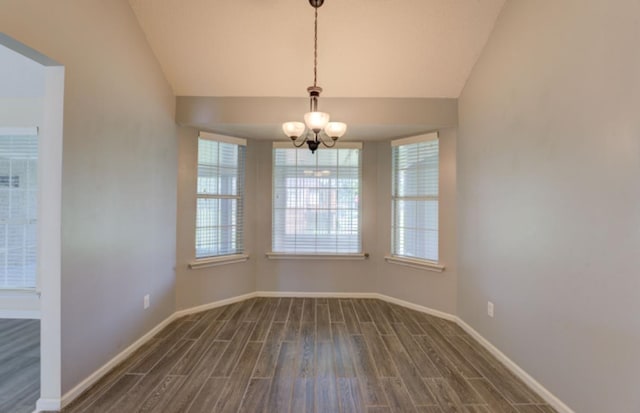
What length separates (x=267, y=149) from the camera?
4.16 meters

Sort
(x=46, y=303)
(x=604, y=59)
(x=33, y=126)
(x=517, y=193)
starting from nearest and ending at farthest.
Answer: (x=604, y=59) → (x=46, y=303) → (x=517, y=193) → (x=33, y=126)

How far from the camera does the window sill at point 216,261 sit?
11.7ft

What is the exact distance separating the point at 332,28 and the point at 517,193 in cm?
220

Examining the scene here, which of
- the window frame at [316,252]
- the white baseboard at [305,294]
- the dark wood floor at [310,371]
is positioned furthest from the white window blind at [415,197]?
the dark wood floor at [310,371]

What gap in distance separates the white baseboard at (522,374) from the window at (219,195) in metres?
2.99

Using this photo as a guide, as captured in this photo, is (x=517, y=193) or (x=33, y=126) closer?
(x=517, y=193)

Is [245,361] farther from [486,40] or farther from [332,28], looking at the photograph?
[486,40]


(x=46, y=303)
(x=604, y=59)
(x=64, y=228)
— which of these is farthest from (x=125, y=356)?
(x=604, y=59)

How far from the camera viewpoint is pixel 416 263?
12.2 ft

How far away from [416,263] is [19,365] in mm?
3907

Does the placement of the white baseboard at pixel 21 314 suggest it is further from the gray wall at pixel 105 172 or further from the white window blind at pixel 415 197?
the white window blind at pixel 415 197

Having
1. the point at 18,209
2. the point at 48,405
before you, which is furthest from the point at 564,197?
the point at 18,209

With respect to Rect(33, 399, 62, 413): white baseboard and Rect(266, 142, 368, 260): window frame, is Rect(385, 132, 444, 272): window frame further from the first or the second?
Rect(33, 399, 62, 413): white baseboard

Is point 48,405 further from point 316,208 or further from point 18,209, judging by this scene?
point 316,208
